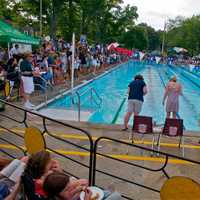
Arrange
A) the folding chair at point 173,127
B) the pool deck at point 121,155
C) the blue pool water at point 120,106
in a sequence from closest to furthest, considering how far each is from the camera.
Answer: the pool deck at point 121,155
the folding chair at point 173,127
the blue pool water at point 120,106

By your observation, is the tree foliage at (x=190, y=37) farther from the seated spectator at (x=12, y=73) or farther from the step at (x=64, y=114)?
the step at (x=64, y=114)

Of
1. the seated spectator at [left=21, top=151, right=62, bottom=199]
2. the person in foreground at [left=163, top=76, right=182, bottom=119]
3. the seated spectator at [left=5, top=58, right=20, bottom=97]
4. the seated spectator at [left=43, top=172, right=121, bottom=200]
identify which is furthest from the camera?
the seated spectator at [left=5, top=58, right=20, bottom=97]

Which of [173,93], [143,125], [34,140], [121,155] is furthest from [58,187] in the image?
[173,93]

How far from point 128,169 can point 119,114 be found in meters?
8.29

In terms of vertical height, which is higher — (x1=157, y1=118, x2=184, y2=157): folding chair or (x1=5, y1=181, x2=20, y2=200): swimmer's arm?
(x1=5, y1=181, x2=20, y2=200): swimmer's arm

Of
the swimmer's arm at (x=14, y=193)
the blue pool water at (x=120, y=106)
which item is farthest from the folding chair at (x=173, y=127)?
the blue pool water at (x=120, y=106)

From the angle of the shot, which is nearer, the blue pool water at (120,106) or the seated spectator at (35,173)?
the seated spectator at (35,173)

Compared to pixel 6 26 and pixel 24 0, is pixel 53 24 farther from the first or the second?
pixel 6 26

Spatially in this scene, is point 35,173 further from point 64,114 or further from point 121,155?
point 64,114

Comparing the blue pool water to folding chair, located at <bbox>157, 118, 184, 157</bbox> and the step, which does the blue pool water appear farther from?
folding chair, located at <bbox>157, 118, 184, 157</bbox>

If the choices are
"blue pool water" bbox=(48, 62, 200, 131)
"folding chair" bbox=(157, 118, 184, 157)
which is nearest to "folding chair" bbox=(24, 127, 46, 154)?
"folding chair" bbox=(157, 118, 184, 157)

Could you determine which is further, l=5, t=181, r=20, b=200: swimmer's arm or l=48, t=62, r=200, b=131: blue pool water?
l=48, t=62, r=200, b=131: blue pool water

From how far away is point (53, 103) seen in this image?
14.3 metres

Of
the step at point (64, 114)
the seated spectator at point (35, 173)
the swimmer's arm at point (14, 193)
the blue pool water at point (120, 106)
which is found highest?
the seated spectator at point (35, 173)
